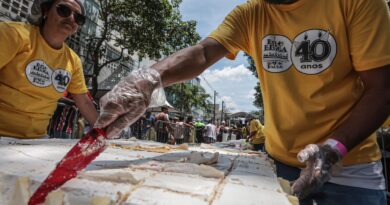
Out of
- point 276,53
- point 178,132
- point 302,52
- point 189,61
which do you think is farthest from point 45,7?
point 178,132

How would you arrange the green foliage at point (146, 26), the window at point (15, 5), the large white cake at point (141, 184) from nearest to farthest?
the large white cake at point (141, 184) < the window at point (15, 5) < the green foliage at point (146, 26)

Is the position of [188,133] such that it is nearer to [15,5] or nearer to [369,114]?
[15,5]

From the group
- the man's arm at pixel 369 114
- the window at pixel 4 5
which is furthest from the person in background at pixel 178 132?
the man's arm at pixel 369 114

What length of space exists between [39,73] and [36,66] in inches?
2.3

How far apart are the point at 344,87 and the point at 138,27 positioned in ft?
44.5

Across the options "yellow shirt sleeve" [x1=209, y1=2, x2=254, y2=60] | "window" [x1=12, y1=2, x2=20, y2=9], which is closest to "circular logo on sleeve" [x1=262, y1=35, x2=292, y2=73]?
"yellow shirt sleeve" [x1=209, y1=2, x2=254, y2=60]

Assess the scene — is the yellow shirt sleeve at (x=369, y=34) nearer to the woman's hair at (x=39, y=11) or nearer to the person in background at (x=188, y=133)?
the woman's hair at (x=39, y=11)

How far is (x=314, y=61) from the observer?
5.34ft

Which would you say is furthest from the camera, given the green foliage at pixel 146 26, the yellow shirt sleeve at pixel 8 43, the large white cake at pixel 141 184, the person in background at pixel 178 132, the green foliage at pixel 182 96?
the green foliage at pixel 182 96

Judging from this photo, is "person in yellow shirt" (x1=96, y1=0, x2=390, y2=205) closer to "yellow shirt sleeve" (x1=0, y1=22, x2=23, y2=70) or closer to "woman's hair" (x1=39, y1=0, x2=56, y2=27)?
"yellow shirt sleeve" (x1=0, y1=22, x2=23, y2=70)

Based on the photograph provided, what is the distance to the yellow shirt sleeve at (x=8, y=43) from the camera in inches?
82.9

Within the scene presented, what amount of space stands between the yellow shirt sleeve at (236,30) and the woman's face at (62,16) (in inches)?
54.0

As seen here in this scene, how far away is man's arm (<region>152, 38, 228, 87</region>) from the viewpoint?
167cm

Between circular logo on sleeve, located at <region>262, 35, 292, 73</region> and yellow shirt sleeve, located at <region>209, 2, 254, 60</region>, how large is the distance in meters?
0.19
